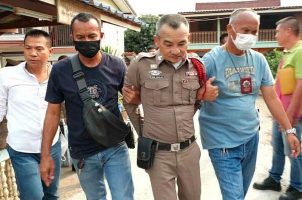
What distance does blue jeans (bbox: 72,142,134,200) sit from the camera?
2.72 meters

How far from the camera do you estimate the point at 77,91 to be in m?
2.62

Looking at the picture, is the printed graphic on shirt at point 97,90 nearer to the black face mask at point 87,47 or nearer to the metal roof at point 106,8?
the black face mask at point 87,47

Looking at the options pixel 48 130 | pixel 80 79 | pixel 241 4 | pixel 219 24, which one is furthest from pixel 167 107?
pixel 241 4

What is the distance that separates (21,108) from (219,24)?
24.0 metres

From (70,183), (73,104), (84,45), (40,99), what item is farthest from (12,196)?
(84,45)

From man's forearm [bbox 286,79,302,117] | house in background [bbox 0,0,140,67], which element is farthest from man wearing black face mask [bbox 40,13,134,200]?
man's forearm [bbox 286,79,302,117]

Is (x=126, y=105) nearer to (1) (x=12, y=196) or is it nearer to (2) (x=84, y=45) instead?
(2) (x=84, y=45)

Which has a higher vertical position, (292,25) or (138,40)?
(138,40)

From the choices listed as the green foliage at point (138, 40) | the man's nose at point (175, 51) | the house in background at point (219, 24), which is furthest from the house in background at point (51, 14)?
the green foliage at point (138, 40)

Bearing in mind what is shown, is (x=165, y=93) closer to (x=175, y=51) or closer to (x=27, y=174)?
(x=175, y=51)

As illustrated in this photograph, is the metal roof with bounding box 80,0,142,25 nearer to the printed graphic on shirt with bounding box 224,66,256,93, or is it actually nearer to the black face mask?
the black face mask

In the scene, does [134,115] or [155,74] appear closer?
[155,74]

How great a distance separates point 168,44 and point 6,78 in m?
1.50

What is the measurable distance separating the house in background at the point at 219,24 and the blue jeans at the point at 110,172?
22881 mm
